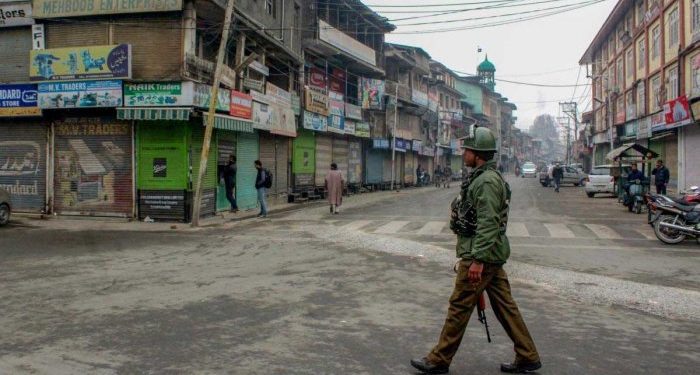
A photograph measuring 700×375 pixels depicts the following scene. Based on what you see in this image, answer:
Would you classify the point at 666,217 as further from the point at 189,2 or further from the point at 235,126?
the point at 189,2

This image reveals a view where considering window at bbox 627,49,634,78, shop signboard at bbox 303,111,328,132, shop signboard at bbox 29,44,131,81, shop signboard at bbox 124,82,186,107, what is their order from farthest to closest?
window at bbox 627,49,634,78 < shop signboard at bbox 303,111,328,132 < shop signboard at bbox 29,44,131,81 < shop signboard at bbox 124,82,186,107

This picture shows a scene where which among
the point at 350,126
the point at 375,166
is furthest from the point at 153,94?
the point at 375,166

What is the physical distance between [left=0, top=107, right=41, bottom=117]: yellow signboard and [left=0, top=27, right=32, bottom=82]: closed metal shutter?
3.64 feet

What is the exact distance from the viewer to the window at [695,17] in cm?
2472

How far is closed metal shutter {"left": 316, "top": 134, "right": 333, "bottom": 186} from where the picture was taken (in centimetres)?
2927

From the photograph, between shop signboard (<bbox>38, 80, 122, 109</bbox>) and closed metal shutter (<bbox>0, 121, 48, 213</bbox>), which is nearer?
shop signboard (<bbox>38, 80, 122, 109</bbox>)

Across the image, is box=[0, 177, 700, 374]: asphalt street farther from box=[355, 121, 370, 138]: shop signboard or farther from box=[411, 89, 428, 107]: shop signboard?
box=[411, 89, 428, 107]: shop signboard

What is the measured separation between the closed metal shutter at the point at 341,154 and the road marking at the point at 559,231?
17.8m

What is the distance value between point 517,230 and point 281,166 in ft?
42.4

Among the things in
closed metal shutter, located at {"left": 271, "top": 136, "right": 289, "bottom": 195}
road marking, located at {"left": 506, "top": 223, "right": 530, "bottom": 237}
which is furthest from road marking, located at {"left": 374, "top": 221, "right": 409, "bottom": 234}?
closed metal shutter, located at {"left": 271, "top": 136, "right": 289, "bottom": 195}

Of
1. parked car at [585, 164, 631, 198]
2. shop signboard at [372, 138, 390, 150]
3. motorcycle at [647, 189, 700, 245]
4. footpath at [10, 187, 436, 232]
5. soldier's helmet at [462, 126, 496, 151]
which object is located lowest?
footpath at [10, 187, 436, 232]

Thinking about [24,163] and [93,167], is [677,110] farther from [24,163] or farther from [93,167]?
[24,163]

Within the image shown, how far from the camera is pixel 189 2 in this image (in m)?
16.5

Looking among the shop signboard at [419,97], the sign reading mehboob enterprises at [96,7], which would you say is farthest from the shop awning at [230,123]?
the shop signboard at [419,97]
